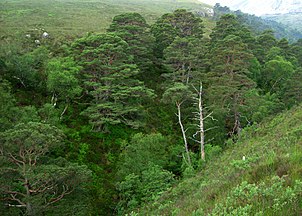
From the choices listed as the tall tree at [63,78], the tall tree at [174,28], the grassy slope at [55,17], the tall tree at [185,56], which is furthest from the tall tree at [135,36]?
the grassy slope at [55,17]

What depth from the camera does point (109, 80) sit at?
2897cm

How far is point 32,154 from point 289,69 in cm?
3877

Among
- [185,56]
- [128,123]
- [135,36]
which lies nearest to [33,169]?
[128,123]

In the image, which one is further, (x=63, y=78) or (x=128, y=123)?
(x=128, y=123)

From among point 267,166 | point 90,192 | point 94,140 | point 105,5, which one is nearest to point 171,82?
point 94,140

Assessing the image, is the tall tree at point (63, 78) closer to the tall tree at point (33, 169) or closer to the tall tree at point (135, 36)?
the tall tree at point (135, 36)

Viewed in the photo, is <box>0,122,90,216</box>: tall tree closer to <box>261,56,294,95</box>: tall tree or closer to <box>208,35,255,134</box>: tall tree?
<box>208,35,255,134</box>: tall tree

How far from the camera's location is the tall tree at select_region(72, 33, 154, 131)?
90.7ft

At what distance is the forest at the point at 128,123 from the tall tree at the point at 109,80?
13 cm

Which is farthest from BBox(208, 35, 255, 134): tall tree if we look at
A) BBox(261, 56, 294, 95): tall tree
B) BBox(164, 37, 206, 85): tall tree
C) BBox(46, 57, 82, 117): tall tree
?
BBox(46, 57, 82, 117): tall tree

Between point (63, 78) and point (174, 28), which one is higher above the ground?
point (174, 28)

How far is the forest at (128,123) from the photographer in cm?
1562

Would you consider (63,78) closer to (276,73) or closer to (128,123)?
(128,123)

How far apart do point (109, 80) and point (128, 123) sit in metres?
5.11
